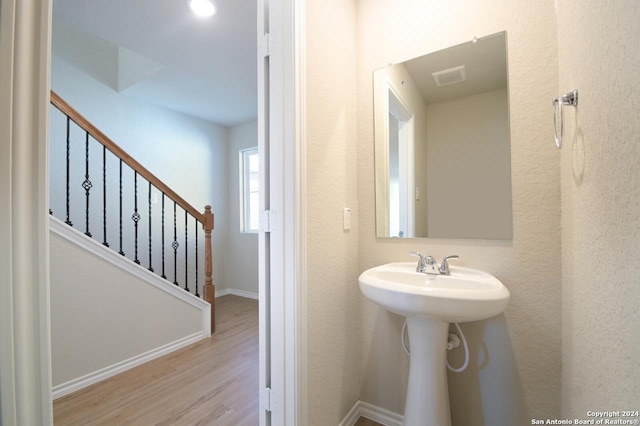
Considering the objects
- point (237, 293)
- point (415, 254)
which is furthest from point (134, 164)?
point (237, 293)

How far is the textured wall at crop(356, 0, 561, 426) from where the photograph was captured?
3.77ft

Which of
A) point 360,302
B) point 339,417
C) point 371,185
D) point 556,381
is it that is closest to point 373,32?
point 371,185

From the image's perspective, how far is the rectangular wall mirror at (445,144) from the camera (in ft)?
4.17

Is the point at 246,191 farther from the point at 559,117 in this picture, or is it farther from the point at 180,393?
the point at 559,117

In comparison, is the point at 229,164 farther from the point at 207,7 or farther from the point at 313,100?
the point at 313,100

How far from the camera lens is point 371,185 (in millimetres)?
1571

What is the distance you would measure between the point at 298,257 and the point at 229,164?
360 centimetres

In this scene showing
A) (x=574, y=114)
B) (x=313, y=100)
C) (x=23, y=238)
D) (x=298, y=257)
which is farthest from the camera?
(x=313, y=100)

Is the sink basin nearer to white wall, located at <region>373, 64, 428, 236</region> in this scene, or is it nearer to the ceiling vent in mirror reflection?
white wall, located at <region>373, 64, 428, 236</region>

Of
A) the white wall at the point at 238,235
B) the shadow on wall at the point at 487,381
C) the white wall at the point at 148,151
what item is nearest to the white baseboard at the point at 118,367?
the white wall at the point at 148,151

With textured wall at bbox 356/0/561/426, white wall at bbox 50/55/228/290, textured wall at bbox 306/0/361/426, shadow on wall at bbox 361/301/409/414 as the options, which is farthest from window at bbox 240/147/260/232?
textured wall at bbox 356/0/561/426

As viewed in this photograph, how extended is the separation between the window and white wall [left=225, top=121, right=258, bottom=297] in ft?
0.20

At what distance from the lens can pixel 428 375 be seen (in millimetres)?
1165

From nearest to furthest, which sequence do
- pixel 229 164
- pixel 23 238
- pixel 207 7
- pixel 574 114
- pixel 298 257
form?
pixel 23 238 → pixel 574 114 → pixel 298 257 → pixel 207 7 → pixel 229 164
